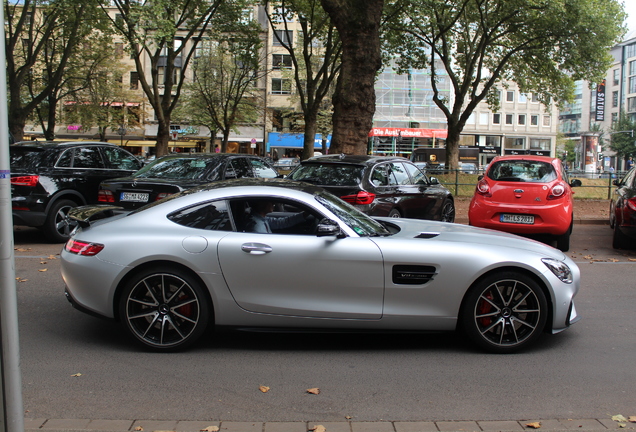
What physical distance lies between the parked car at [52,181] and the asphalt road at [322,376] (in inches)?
176

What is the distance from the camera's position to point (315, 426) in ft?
12.1

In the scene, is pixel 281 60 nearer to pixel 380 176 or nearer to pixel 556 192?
pixel 380 176

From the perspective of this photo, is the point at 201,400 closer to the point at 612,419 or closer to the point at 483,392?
the point at 483,392

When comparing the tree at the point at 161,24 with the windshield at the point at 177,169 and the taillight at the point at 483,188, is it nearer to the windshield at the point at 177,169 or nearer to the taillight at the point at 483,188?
the windshield at the point at 177,169

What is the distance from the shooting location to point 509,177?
10.9m

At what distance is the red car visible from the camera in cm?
1041

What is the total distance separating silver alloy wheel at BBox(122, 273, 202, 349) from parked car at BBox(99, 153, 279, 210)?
14.7ft

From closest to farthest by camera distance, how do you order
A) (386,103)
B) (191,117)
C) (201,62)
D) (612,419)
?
(612,419) < (201,62) < (191,117) < (386,103)

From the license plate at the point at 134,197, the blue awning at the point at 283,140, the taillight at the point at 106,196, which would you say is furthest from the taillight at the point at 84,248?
the blue awning at the point at 283,140

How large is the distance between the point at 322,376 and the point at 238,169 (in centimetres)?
640

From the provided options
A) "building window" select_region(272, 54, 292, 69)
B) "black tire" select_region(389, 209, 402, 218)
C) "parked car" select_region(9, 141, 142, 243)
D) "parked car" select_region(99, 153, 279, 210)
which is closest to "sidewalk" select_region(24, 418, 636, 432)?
"parked car" select_region(99, 153, 279, 210)

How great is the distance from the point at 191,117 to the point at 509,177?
146 ft

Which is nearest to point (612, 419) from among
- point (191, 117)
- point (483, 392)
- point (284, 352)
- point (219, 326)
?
point (483, 392)

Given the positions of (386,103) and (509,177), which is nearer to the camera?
(509,177)
